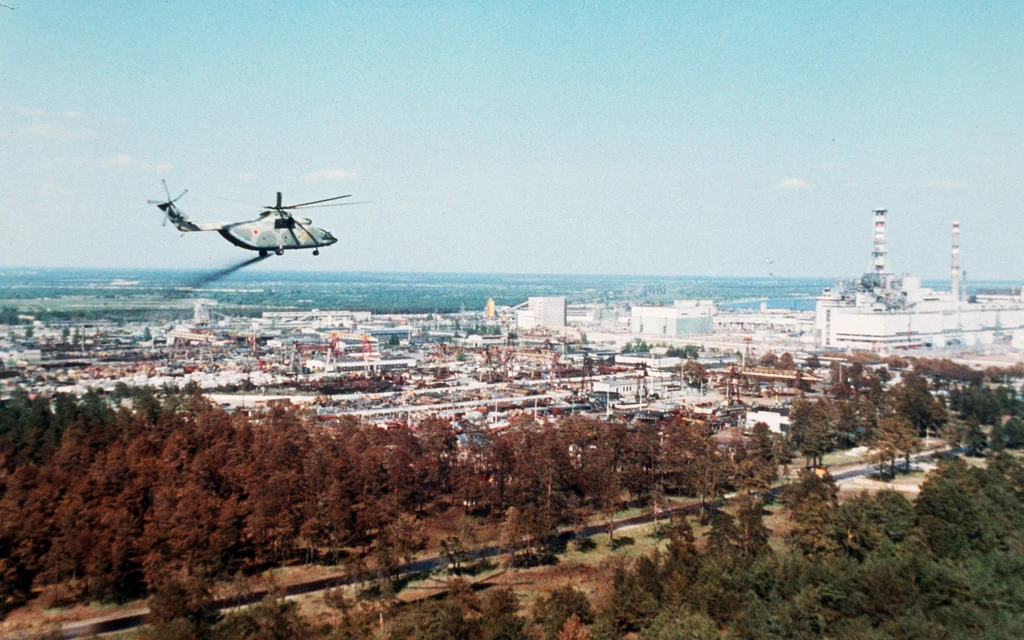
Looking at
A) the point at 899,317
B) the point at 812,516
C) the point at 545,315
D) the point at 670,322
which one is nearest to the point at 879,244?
the point at 899,317

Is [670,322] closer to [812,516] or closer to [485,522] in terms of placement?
[485,522]

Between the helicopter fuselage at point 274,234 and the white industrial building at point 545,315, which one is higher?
the helicopter fuselage at point 274,234

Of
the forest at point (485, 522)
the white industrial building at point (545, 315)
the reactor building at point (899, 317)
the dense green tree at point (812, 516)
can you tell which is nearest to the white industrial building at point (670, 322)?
the white industrial building at point (545, 315)

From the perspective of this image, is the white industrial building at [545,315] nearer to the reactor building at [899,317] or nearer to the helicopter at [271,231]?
the reactor building at [899,317]

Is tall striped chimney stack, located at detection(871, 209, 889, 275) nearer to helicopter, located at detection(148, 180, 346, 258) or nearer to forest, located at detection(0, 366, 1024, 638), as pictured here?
forest, located at detection(0, 366, 1024, 638)

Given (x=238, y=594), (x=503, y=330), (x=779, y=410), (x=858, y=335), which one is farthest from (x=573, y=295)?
(x=238, y=594)

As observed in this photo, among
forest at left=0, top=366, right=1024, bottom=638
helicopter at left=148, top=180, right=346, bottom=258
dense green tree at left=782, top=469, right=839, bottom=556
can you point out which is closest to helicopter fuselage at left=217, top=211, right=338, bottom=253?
helicopter at left=148, top=180, right=346, bottom=258
